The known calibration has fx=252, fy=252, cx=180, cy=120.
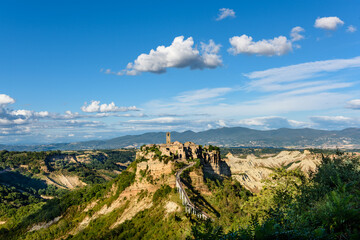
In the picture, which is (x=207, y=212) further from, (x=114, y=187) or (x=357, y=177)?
(x=114, y=187)

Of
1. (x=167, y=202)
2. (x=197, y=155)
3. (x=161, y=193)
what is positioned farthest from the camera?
(x=197, y=155)

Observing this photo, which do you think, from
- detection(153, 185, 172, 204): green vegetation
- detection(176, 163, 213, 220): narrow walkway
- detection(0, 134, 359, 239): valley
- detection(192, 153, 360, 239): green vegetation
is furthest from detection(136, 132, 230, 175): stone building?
detection(192, 153, 360, 239): green vegetation

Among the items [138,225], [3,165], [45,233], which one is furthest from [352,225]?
[3,165]

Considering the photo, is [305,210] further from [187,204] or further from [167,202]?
[167,202]

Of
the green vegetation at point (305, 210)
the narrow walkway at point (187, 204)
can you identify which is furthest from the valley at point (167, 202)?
the green vegetation at point (305, 210)

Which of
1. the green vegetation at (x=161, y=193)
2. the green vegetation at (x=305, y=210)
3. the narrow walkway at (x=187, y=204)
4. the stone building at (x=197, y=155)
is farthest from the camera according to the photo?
the stone building at (x=197, y=155)

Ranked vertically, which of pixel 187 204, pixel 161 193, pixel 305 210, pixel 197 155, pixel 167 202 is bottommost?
pixel 167 202

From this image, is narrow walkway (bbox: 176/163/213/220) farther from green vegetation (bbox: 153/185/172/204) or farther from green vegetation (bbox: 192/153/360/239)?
green vegetation (bbox: 192/153/360/239)

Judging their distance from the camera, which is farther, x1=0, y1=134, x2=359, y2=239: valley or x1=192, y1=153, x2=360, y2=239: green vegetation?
x1=0, y1=134, x2=359, y2=239: valley

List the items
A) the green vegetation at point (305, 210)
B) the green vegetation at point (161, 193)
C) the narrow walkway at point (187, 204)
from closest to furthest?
the green vegetation at point (305, 210), the narrow walkway at point (187, 204), the green vegetation at point (161, 193)

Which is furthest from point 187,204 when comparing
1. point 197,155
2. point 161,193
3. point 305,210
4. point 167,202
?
point 197,155

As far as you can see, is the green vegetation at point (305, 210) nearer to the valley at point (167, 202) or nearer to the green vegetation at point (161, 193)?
the valley at point (167, 202)

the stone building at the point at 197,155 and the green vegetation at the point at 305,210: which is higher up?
the green vegetation at the point at 305,210

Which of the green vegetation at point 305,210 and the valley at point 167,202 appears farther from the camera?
the valley at point 167,202
